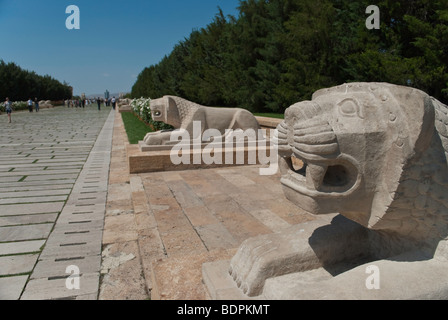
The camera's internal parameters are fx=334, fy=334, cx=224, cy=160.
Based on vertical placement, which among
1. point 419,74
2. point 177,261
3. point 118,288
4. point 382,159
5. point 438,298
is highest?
point 419,74

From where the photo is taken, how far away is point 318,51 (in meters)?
14.4

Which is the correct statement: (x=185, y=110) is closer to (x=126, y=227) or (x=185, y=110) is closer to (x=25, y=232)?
(x=126, y=227)

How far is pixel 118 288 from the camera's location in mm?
2699

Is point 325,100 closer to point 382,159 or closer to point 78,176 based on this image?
point 382,159

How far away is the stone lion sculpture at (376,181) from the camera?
4.83 feet

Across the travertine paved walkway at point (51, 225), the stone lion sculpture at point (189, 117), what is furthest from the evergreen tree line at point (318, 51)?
the travertine paved walkway at point (51, 225)

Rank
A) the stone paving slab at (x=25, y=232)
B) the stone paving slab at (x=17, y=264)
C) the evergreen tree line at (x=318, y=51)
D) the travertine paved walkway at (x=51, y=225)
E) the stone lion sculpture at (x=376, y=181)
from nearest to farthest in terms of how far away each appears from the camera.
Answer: the stone lion sculpture at (x=376, y=181), the travertine paved walkway at (x=51, y=225), the stone paving slab at (x=17, y=264), the stone paving slab at (x=25, y=232), the evergreen tree line at (x=318, y=51)

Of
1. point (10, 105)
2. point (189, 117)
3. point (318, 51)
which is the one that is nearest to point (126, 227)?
point (189, 117)

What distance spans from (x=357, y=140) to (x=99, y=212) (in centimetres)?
382

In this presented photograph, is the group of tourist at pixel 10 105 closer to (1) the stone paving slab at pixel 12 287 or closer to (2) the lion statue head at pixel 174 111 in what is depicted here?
(2) the lion statue head at pixel 174 111

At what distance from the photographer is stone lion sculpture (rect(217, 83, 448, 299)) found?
58.0 inches

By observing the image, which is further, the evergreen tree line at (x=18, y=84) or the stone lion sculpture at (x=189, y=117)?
the evergreen tree line at (x=18, y=84)

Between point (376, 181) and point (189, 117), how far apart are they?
584cm
